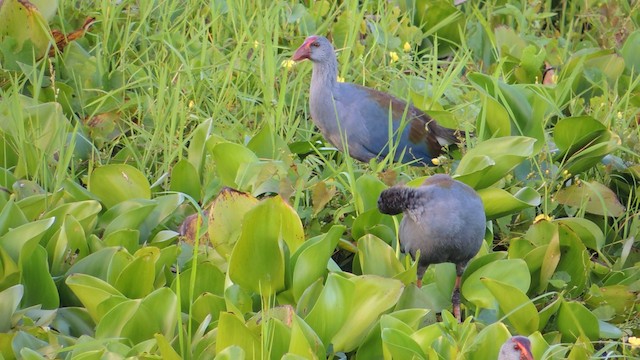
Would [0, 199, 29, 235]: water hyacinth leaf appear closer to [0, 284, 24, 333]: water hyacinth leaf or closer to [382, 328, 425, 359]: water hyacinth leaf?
[0, 284, 24, 333]: water hyacinth leaf

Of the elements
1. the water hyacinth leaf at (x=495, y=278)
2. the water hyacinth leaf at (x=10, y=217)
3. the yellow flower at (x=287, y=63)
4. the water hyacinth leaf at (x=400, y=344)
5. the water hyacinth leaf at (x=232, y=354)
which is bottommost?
the water hyacinth leaf at (x=495, y=278)

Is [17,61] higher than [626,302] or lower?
higher

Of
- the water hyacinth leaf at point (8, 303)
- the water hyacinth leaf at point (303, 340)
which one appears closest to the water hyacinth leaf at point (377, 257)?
the water hyacinth leaf at point (303, 340)

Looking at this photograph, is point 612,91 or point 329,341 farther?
point 612,91

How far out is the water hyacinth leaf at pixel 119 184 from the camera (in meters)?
3.63

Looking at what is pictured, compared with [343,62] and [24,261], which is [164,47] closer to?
[343,62]

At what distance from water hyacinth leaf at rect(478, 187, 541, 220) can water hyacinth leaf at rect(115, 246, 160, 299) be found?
1125 millimetres

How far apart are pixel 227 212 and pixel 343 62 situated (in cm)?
197

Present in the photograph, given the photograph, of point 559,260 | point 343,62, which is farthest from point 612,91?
point 559,260

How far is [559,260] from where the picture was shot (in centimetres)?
363

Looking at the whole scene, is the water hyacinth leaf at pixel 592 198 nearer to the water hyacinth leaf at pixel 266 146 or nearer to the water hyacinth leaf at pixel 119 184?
the water hyacinth leaf at pixel 266 146

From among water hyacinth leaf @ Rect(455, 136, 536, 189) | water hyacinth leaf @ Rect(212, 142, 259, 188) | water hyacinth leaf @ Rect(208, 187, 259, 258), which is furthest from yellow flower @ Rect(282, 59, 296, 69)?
water hyacinth leaf @ Rect(208, 187, 259, 258)

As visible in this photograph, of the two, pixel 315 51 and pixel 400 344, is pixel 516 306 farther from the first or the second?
pixel 315 51

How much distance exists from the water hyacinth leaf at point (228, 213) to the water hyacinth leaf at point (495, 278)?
2.30 ft
